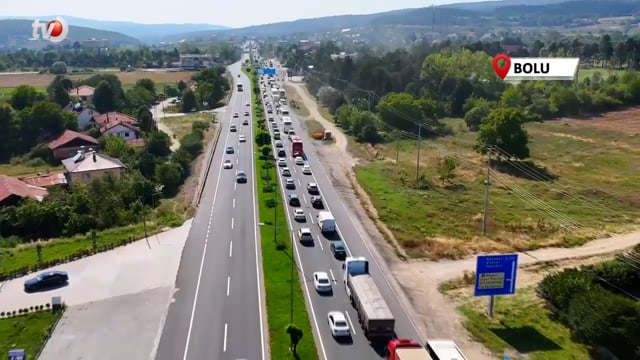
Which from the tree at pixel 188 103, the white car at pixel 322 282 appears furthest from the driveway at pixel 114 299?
the tree at pixel 188 103

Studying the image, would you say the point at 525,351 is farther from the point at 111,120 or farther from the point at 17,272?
the point at 111,120

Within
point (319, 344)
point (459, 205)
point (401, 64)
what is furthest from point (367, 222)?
point (401, 64)

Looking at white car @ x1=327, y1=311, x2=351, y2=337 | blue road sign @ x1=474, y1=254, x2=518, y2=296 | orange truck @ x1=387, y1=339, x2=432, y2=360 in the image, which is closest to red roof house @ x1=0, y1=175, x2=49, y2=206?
white car @ x1=327, y1=311, x2=351, y2=337

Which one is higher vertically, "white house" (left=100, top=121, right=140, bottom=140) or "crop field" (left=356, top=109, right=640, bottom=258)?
"white house" (left=100, top=121, right=140, bottom=140)

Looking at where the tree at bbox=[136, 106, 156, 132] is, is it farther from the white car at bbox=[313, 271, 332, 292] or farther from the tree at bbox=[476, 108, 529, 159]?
the white car at bbox=[313, 271, 332, 292]

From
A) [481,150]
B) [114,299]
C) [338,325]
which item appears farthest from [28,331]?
[481,150]

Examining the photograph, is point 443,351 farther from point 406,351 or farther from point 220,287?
point 220,287
